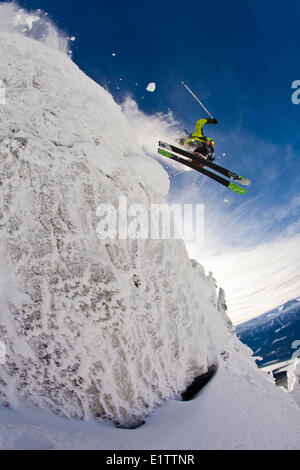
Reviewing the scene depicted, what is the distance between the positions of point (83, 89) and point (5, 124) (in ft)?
12.4

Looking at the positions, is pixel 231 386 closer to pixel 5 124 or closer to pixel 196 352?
pixel 196 352

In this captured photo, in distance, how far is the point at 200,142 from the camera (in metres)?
11.9

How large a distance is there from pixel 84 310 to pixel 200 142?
10.1 metres

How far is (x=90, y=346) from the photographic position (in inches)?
231

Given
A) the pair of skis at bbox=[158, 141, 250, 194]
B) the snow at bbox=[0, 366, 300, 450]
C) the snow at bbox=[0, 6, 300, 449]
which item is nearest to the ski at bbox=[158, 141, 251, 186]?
the pair of skis at bbox=[158, 141, 250, 194]

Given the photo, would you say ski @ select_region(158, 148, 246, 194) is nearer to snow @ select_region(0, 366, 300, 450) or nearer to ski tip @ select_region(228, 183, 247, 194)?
ski tip @ select_region(228, 183, 247, 194)

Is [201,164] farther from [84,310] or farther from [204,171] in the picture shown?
[84,310]

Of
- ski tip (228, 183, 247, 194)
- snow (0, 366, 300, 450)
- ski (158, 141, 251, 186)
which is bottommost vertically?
snow (0, 366, 300, 450)

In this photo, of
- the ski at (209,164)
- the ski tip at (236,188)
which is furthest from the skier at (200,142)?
the ski tip at (236,188)

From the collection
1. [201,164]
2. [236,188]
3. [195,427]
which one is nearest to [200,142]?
[201,164]

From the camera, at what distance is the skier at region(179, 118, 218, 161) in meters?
11.9

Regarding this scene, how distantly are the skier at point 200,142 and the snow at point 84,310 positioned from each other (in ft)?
17.3

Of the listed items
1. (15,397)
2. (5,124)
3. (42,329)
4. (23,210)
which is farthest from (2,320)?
(5,124)

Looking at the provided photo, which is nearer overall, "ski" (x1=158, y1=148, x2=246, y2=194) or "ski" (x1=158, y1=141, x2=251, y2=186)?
"ski" (x1=158, y1=141, x2=251, y2=186)
